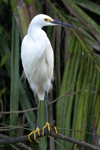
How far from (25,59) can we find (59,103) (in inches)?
15.7

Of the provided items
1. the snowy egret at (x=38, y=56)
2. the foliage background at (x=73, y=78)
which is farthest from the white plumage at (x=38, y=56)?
the foliage background at (x=73, y=78)

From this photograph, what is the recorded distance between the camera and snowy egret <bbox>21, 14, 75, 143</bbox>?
144 cm

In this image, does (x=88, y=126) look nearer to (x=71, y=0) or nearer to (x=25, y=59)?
(x=25, y=59)

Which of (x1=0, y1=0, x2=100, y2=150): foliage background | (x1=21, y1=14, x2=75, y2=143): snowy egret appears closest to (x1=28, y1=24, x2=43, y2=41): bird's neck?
(x1=21, y1=14, x2=75, y2=143): snowy egret

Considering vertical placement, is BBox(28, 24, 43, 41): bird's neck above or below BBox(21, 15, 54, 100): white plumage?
above

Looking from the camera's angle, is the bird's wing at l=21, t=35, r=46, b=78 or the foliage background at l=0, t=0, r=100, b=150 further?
the bird's wing at l=21, t=35, r=46, b=78

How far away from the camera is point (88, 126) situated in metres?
1.38

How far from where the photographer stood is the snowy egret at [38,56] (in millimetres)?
1437

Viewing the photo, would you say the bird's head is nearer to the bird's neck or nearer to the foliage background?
the bird's neck

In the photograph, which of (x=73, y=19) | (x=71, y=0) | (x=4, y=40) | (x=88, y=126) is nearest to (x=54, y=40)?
(x=73, y=19)

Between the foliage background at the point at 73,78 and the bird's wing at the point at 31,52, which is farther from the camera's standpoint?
the bird's wing at the point at 31,52

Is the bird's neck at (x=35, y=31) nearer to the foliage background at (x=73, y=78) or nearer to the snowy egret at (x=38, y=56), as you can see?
the snowy egret at (x=38, y=56)

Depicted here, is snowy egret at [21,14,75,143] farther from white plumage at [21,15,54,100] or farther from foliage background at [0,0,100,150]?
foliage background at [0,0,100,150]

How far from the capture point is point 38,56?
60.4 inches
